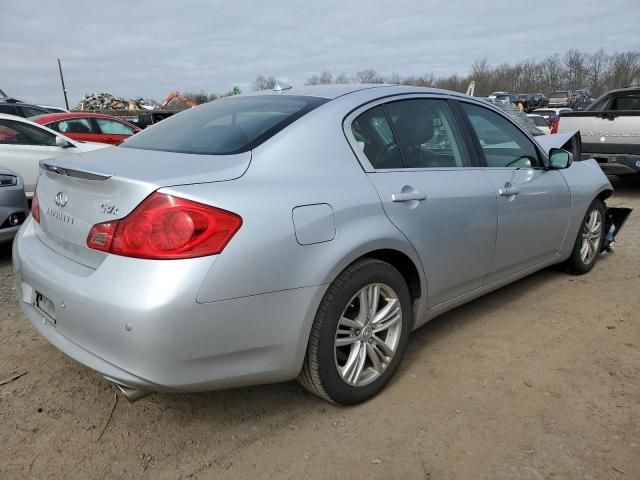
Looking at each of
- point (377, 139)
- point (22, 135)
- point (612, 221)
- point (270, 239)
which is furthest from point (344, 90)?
point (22, 135)

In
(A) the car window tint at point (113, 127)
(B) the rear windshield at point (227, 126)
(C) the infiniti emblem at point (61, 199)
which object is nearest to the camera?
(C) the infiniti emblem at point (61, 199)

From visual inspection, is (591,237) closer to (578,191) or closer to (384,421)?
(578,191)

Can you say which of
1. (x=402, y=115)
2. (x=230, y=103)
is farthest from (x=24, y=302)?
(x=402, y=115)

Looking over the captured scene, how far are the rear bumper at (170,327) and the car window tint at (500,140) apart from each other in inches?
71.0

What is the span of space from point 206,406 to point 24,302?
1008 millimetres

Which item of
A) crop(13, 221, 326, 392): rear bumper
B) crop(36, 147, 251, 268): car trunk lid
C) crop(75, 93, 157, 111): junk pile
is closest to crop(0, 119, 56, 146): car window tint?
crop(36, 147, 251, 268): car trunk lid

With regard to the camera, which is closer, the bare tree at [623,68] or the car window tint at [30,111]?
the car window tint at [30,111]

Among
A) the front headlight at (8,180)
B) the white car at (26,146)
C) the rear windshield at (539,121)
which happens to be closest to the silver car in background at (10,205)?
the front headlight at (8,180)

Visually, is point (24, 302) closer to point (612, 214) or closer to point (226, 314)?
point (226, 314)

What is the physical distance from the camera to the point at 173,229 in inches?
74.9

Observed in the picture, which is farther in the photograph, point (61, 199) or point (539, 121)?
point (539, 121)

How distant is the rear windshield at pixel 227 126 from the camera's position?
2.40 metres

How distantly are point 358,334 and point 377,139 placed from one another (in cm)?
100

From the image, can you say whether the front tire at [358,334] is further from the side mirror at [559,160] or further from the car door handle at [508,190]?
the side mirror at [559,160]
